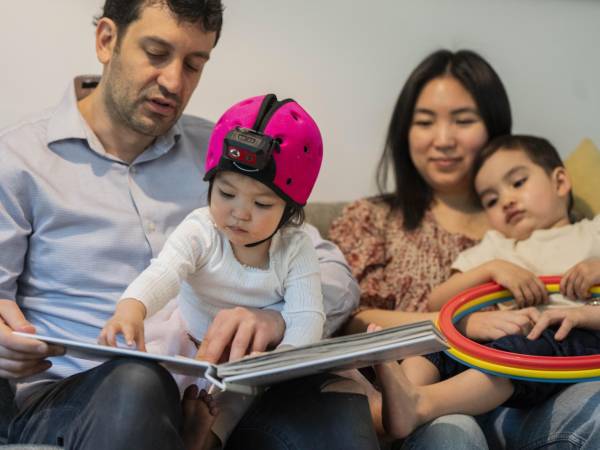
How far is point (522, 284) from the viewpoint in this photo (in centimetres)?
187

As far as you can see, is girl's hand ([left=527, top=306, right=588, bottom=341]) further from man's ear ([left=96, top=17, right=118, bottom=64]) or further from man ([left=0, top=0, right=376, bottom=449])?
man's ear ([left=96, top=17, right=118, bottom=64])

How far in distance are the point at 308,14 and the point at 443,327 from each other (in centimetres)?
122

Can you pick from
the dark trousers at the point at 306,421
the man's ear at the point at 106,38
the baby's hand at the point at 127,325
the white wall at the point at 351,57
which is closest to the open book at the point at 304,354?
the baby's hand at the point at 127,325

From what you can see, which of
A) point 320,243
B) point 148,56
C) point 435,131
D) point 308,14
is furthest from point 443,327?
point 308,14

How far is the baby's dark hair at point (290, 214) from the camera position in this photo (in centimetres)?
152

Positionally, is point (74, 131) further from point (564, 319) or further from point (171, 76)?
point (564, 319)

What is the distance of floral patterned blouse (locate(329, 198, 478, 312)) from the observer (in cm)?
211

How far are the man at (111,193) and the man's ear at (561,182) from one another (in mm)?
707

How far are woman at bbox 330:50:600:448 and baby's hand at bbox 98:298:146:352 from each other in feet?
2.63

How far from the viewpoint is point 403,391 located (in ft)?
4.91

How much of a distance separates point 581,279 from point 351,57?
111 centimetres

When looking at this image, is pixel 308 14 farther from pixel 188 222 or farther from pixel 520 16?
pixel 188 222

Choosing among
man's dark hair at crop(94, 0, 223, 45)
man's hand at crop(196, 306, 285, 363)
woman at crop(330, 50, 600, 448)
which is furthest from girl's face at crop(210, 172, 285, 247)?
woman at crop(330, 50, 600, 448)

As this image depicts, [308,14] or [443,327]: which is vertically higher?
[308,14]
